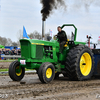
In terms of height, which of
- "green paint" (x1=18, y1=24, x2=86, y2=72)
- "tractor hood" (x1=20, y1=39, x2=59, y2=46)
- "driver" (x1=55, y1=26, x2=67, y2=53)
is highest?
"driver" (x1=55, y1=26, x2=67, y2=53)

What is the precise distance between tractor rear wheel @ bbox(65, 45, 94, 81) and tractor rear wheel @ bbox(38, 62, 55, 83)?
0.94m

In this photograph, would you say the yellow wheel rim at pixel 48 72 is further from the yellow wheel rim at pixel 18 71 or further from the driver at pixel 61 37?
the driver at pixel 61 37

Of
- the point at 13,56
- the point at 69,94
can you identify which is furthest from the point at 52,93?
the point at 13,56

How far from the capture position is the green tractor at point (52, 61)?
7141 mm

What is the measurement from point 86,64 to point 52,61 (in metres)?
1.56

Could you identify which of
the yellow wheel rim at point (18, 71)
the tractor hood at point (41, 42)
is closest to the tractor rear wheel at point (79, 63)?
the tractor hood at point (41, 42)

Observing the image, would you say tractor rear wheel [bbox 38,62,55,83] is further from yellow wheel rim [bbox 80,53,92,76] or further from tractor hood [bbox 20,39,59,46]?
yellow wheel rim [bbox 80,53,92,76]

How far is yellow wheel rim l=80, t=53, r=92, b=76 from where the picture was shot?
27.6 feet

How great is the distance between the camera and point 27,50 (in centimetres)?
724

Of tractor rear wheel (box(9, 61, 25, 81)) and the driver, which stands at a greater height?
the driver

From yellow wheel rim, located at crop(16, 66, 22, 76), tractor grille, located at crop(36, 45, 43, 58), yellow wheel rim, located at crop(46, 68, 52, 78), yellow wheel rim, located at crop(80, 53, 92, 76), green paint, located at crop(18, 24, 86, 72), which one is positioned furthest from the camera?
yellow wheel rim, located at crop(80, 53, 92, 76)

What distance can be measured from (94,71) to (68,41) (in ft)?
5.63

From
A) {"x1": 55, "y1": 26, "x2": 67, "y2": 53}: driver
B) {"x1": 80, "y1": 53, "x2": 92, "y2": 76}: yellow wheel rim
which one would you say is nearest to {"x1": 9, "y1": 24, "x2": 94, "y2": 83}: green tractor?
{"x1": 80, "y1": 53, "x2": 92, "y2": 76}: yellow wheel rim

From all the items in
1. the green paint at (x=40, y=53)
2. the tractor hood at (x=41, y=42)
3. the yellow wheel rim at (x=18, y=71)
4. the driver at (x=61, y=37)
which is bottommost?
the yellow wheel rim at (x=18, y=71)
